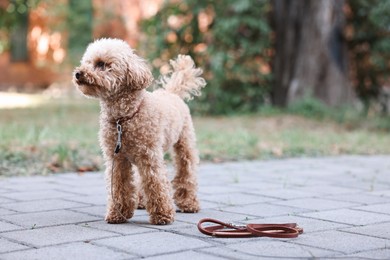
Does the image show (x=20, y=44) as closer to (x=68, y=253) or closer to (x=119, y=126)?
(x=119, y=126)

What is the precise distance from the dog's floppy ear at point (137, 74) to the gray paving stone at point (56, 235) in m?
0.89

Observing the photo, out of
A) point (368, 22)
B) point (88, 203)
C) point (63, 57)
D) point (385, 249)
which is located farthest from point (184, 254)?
point (63, 57)

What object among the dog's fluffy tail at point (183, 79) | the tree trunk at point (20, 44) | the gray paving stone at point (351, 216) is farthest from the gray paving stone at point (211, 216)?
the tree trunk at point (20, 44)

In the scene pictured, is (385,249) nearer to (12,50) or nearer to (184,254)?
(184,254)

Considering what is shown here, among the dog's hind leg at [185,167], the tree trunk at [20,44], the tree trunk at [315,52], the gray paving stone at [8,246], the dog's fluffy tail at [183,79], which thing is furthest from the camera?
the tree trunk at [20,44]

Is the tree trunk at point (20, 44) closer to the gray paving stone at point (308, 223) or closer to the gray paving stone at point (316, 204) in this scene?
the gray paving stone at point (316, 204)

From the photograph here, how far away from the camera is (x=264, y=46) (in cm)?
1363

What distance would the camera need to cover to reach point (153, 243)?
398cm

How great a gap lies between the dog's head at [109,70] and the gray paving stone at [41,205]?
42.2 inches

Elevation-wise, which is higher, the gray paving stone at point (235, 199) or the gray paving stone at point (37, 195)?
the gray paving stone at point (235, 199)

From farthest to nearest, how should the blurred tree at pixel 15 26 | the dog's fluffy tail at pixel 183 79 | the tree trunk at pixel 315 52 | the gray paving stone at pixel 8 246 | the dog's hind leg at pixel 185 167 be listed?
the blurred tree at pixel 15 26 < the tree trunk at pixel 315 52 < the dog's fluffy tail at pixel 183 79 < the dog's hind leg at pixel 185 167 < the gray paving stone at pixel 8 246

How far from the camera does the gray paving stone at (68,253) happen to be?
3635 mm

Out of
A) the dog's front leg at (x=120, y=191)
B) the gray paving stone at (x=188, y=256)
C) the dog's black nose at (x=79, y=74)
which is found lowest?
the gray paving stone at (x=188, y=256)

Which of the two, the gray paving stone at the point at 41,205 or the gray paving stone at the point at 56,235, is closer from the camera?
the gray paving stone at the point at 56,235
